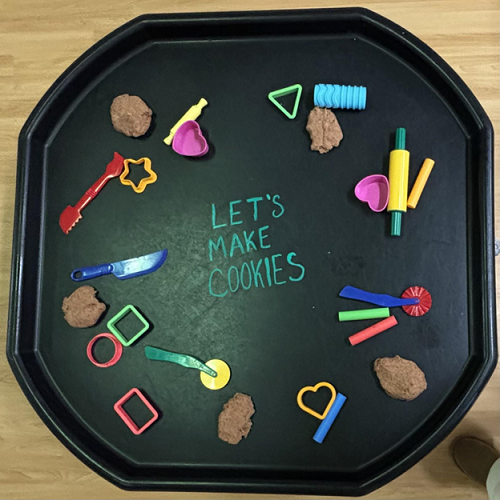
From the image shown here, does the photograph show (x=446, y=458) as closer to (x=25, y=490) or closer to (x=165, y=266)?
(x=165, y=266)

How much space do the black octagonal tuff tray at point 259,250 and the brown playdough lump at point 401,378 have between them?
21mm

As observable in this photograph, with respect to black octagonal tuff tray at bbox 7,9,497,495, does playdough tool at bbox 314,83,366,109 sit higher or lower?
higher

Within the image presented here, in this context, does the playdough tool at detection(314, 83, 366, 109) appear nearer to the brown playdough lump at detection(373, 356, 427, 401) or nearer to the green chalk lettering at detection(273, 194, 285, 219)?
the green chalk lettering at detection(273, 194, 285, 219)

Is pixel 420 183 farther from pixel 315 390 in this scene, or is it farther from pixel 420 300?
pixel 315 390

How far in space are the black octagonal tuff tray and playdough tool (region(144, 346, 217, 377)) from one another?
0.01 m

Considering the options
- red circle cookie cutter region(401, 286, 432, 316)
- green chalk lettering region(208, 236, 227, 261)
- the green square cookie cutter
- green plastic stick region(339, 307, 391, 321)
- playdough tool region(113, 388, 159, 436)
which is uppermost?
green chalk lettering region(208, 236, 227, 261)

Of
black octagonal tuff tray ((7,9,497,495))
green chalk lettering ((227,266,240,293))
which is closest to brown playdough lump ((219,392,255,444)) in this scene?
black octagonal tuff tray ((7,9,497,495))

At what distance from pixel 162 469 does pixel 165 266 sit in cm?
34

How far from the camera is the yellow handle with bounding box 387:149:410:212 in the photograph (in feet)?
2.36

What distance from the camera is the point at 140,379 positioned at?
76 cm

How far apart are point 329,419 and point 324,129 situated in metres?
0.47

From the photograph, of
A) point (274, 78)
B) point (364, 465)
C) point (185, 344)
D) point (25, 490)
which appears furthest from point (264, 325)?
point (25, 490)

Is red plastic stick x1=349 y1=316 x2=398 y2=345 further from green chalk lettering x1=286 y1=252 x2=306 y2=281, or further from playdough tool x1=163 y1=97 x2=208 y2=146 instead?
playdough tool x1=163 y1=97 x2=208 y2=146

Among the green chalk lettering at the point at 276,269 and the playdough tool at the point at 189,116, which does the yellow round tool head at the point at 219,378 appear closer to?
the green chalk lettering at the point at 276,269
